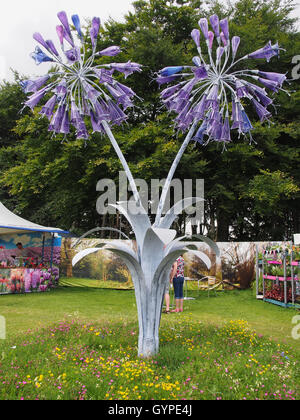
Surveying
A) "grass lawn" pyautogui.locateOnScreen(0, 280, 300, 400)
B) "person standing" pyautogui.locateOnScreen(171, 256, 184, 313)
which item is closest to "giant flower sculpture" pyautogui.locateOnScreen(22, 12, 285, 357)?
"grass lawn" pyautogui.locateOnScreen(0, 280, 300, 400)

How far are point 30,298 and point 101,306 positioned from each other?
3.32 m

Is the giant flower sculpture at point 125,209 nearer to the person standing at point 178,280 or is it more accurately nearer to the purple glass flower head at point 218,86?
the purple glass flower head at point 218,86

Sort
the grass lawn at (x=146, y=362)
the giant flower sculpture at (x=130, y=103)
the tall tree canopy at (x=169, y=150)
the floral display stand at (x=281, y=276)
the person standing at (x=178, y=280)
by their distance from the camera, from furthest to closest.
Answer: the tall tree canopy at (x=169, y=150) → the floral display stand at (x=281, y=276) → the person standing at (x=178, y=280) → the giant flower sculpture at (x=130, y=103) → the grass lawn at (x=146, y=362)

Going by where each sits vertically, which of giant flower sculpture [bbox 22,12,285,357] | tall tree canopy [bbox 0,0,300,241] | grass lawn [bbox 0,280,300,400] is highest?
tall tree canopy [bbox 0,0,300,241]

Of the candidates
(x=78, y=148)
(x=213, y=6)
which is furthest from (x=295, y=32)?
(x=78, y=148)

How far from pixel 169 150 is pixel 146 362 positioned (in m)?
11.7

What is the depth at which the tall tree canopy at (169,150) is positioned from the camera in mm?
16812

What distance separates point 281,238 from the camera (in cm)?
2284

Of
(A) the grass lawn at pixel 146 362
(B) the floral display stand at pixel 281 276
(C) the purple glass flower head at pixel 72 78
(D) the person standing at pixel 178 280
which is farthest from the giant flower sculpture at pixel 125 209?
(B) the floral display stand at pixel 281 276

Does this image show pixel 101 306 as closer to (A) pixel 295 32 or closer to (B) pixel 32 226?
(B) pixel 32 226

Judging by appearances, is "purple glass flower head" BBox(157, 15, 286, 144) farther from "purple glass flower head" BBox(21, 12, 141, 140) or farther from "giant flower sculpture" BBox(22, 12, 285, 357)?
"purple glass flower head" BBox(21, 12, 141, 140)

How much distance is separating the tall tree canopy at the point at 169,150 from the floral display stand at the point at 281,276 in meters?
3.51

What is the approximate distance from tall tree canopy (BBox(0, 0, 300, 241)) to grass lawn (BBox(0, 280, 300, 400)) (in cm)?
916

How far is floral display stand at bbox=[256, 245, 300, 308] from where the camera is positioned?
11555 millimetres
